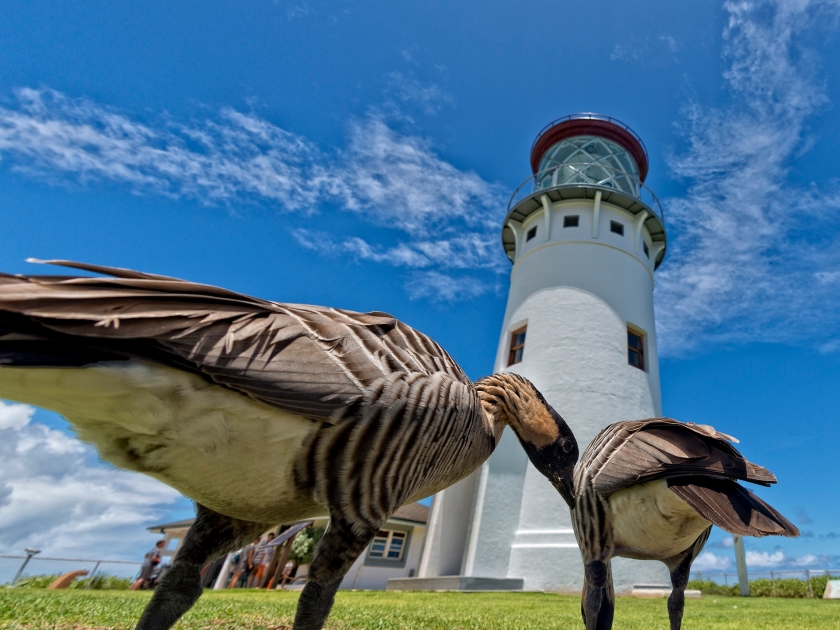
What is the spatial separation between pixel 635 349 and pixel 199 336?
1663 centimetres

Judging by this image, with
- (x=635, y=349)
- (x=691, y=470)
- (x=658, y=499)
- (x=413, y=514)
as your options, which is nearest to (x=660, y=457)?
(x=691, y=470)

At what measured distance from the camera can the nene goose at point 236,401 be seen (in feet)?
→ 6.50

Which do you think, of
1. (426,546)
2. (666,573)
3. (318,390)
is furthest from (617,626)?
(426,546)

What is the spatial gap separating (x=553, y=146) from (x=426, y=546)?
17.8 meters

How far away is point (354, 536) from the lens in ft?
8.12

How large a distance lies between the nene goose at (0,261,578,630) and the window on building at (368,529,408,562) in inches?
907

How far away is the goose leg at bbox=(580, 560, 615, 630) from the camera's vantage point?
332 cm

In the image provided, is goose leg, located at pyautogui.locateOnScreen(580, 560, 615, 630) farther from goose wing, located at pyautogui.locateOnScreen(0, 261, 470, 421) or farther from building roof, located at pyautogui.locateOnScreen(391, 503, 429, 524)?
building roof, located at pyautogui.locateOnScreen(391, 503, 429, 524)

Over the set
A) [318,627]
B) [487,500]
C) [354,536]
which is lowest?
[318,627]

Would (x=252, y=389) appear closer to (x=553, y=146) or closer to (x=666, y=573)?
(x=666, y=573)

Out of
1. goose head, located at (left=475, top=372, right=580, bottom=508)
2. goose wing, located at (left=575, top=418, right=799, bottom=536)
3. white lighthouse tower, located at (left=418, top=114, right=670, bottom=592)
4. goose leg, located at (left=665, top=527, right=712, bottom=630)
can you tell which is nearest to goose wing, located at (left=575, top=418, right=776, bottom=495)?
goose wing, located at (left=575, top=418, right=799, bottom=536)

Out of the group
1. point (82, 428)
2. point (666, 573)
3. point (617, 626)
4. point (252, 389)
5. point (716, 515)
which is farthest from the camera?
point (666, 573)

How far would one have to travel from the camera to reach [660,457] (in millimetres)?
3238

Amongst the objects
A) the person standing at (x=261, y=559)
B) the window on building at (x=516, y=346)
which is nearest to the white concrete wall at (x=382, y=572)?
the person standing at (x=261, y=559)
